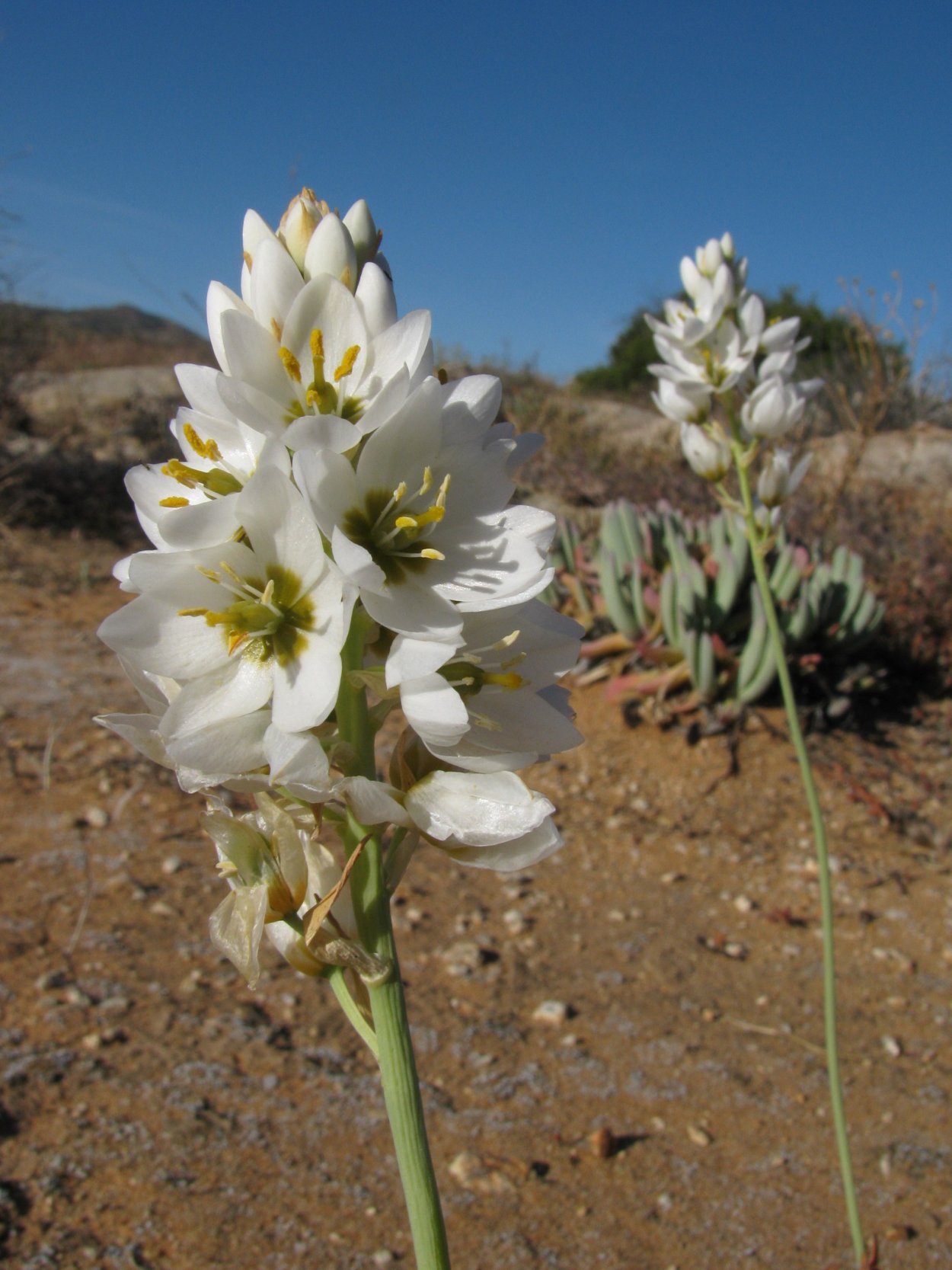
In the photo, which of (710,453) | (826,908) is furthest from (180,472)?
(710,453)

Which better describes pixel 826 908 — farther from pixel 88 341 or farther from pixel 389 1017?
pixel 88 341

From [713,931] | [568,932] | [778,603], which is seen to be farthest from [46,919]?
[778,603]

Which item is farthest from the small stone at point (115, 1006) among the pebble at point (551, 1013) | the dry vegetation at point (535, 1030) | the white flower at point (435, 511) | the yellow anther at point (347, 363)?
the yellow anther at point (347, 363)

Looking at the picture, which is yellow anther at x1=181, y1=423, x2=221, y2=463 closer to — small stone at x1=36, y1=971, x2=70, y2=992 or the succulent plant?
small stone at x1=36, y1=971, x2=70, y2=992

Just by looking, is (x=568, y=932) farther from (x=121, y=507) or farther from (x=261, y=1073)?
(x=121, y=507)

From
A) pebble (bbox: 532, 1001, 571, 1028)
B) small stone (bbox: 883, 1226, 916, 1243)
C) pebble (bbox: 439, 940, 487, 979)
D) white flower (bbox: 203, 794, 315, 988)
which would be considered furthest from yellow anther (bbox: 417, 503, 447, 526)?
pebble (bbox: 439, 940, 487, 979)

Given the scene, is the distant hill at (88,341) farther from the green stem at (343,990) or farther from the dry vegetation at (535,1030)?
the green stem at (343,990)

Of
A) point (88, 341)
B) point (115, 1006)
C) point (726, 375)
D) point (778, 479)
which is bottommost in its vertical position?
point (115, 1006)
